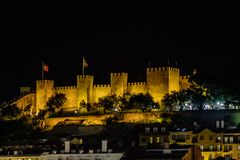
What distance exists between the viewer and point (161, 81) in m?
81.9

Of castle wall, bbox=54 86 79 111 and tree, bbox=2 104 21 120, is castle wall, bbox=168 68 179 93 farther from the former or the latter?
tree, bbox=2 104 21 120

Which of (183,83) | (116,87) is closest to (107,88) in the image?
(116,87)

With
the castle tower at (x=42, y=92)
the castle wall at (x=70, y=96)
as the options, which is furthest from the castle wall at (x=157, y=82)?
the castle tower at (x=42, y=92)

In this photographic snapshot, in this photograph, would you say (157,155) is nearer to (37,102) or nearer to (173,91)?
(173,91)

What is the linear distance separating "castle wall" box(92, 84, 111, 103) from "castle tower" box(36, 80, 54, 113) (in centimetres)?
532

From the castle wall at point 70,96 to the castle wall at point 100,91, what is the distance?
218cm

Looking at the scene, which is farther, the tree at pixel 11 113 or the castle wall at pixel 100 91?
the tree at pixel 11 113

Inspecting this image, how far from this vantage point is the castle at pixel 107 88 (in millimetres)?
81875

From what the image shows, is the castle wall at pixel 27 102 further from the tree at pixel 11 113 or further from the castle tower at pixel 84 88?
the castle tower at pixel 84 88

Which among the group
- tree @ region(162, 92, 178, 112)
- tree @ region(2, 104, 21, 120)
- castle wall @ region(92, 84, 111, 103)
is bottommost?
tree @ region(2, 104, 21, 120)

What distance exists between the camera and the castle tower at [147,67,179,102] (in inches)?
3214

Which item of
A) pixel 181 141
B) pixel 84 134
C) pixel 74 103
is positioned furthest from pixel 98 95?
pixel 181 141

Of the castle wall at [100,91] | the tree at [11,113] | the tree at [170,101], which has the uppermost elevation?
the castle wall at [100,91]

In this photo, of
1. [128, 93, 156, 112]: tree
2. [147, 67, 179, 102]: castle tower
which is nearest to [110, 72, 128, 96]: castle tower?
[147, 67, 179, 102]: castle tower
